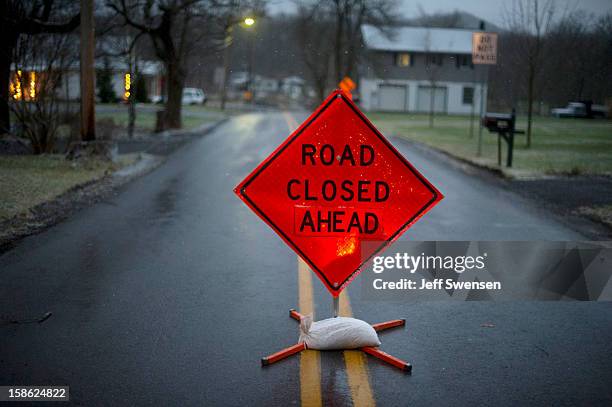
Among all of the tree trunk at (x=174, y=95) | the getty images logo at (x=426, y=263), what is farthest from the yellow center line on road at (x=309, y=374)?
the tree trunk at (x=174, y=95)

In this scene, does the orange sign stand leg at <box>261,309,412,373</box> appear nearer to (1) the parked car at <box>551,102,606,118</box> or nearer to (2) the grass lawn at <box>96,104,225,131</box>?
(1) the parked car at <box>551,102,606,118</box>

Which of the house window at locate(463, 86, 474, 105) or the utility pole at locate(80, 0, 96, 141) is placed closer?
the utility pole at locate(80, 0, 96, 141)

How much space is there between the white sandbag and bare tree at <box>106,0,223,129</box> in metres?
22.2

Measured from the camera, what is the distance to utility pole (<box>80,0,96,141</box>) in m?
16.3

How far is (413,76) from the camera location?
2685 inches

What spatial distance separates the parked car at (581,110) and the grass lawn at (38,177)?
17219mm

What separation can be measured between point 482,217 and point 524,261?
307cm

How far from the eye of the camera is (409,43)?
68.9 m

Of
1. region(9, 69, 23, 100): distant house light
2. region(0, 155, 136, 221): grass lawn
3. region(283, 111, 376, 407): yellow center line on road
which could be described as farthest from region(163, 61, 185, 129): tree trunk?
region(283, 111, 376, 407): yellow center line on road

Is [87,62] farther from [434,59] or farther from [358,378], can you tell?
[434,59]

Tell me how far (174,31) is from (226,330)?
31.1 metres

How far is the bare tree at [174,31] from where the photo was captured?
92.2ft

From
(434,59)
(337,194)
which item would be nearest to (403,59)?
(434,59)

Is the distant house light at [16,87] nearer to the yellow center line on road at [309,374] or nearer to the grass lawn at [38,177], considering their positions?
the grass lawn at [38,177]
